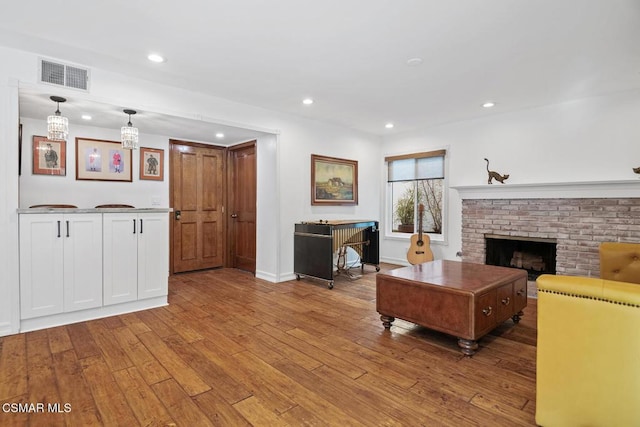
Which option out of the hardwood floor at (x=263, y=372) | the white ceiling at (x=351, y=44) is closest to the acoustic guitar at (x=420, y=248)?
the hardwood floor at (x=263, y=372)

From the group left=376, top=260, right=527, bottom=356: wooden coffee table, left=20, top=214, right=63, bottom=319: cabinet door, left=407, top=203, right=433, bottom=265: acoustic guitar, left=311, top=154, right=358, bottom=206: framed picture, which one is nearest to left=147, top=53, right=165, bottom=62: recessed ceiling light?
left=20, top=214, right=63, bottom=319: cabinet door

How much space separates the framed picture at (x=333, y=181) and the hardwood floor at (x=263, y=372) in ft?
7.60

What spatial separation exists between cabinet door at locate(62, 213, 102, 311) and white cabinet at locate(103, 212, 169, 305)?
7 cm

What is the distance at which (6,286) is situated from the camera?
2.83 m

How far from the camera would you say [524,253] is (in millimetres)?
4820

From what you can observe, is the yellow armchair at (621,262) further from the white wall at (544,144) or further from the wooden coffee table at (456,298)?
the white wall at (544,144)

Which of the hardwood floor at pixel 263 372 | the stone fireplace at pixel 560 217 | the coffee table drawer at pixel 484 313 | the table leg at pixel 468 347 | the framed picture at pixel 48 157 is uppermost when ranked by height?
the framed picture at pixel 48 157

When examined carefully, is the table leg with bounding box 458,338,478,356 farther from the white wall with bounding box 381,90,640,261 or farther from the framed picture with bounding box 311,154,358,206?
the framed picture with bounding box 311,154,358,206

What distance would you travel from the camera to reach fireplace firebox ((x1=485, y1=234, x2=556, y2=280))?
15.0 feet

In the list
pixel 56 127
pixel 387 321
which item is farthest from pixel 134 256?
pixel 387 321

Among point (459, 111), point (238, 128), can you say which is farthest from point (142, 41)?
point (459, 111)

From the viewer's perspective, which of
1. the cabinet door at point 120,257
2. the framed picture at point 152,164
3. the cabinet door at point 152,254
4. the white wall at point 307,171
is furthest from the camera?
the white wall at point 307,171

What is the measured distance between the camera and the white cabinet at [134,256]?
3.36 meters

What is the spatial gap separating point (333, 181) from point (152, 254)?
9.84 ft
